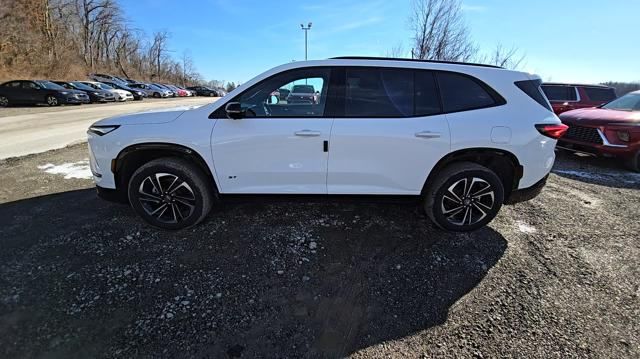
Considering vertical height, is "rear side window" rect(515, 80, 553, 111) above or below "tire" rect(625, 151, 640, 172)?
above

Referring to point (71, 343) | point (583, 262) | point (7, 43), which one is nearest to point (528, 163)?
point (583, 262)

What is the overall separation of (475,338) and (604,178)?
227 inches

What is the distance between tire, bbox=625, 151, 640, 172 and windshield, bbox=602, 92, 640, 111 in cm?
143

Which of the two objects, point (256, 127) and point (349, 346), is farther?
point (256, 127)

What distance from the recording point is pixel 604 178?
6.05m

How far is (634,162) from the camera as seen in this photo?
652 centimetres

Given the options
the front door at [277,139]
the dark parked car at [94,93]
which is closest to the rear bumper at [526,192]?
the front door at [277,139]

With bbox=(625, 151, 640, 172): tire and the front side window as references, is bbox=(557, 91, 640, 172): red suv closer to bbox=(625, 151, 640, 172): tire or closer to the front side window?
Result: bbox=(625, 151, 640, 172): tire

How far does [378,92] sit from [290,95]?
903mm

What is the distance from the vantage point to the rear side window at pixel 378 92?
3.30 m

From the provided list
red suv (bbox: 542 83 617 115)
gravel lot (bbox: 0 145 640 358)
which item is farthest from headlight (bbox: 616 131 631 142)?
red suv (bbox: 542 83 617 115)

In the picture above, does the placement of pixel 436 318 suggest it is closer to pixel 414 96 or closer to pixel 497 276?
pixel 497 276

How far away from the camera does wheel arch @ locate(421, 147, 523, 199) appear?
338cm

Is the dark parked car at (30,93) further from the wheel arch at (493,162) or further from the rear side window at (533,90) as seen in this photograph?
the rear side window at (533,90)
